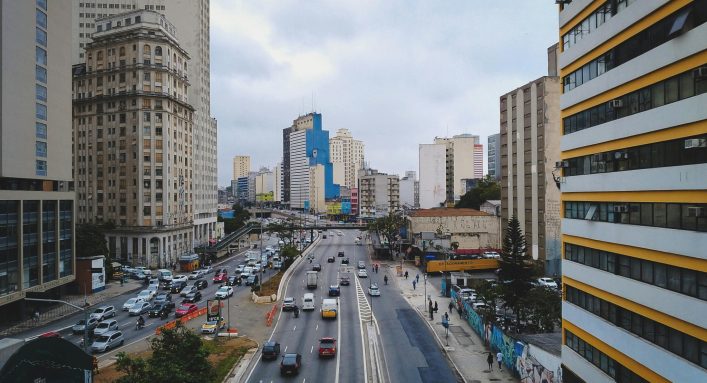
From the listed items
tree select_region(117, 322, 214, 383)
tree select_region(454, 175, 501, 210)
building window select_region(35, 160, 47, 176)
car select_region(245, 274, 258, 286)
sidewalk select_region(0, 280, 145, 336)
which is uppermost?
building window select_region(35, 160, 47, 176)

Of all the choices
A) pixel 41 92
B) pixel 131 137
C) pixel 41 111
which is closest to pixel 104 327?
pixel 41 111

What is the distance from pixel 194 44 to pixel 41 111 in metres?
75.7

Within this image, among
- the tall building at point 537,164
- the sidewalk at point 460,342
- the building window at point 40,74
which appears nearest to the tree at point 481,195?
the tall building at point 537,164

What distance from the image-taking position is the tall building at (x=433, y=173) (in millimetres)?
177625

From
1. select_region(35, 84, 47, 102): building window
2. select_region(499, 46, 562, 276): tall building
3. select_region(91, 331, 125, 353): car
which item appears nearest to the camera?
select_region(91, 331, 125, 353): car

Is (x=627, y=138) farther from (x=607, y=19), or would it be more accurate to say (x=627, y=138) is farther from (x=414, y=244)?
(x=414, y=244)

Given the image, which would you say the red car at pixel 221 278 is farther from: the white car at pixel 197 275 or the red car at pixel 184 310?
the red car at pixel 184 310

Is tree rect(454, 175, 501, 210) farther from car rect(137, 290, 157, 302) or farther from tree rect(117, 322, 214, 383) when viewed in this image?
tree rect(117, 322, 214, 383)

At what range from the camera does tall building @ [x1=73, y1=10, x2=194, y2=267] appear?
89.9 metres

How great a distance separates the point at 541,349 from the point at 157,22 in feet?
299

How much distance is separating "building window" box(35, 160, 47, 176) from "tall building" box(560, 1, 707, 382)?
172 feet

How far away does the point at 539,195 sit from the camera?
7419 centimetres

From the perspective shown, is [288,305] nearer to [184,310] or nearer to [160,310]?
[184,310]

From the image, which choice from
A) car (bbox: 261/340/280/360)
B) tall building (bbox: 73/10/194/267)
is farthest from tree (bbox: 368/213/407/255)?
car (bbox: 261/340/280/360)
